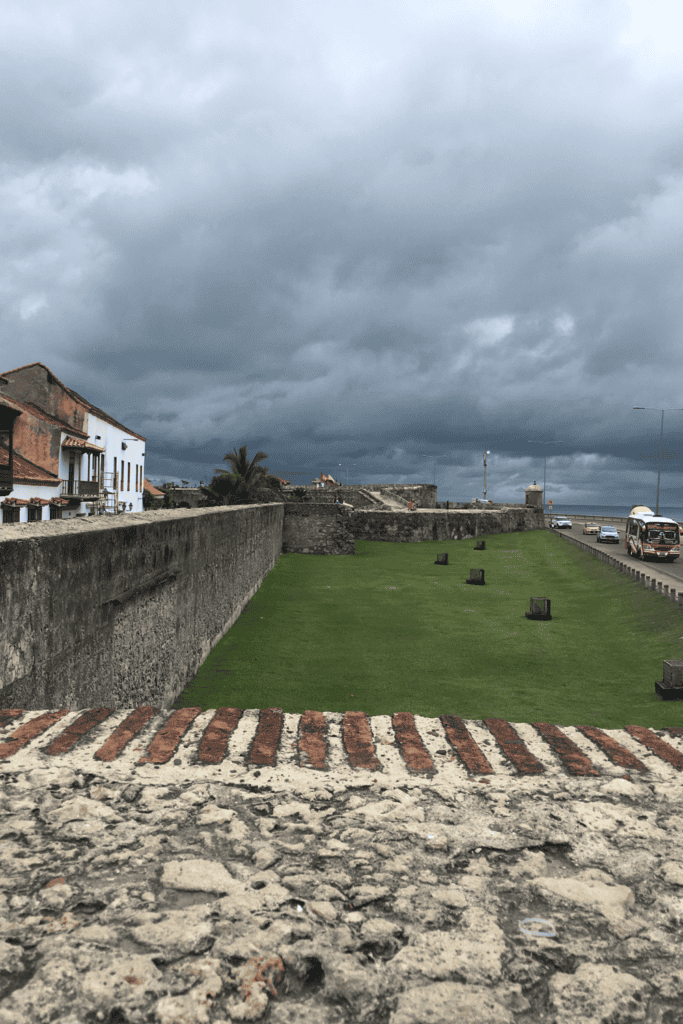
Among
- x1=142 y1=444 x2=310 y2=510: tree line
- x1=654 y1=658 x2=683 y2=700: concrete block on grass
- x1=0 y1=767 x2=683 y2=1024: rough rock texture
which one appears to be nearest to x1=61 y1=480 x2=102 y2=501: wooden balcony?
x1=142 y1=444 x2=310 y2=510: tree line

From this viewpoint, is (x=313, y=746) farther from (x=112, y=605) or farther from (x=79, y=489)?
(x=79, y=489)

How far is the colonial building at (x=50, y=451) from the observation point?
2742cm

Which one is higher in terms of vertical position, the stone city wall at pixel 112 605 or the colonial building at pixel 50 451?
the colonial building at pixel 50 451

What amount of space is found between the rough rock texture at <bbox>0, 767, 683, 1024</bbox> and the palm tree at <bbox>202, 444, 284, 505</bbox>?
33.5m

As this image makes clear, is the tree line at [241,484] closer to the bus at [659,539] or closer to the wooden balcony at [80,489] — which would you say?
the wooden balcony at [80,489]

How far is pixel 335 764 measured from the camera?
3.17 m

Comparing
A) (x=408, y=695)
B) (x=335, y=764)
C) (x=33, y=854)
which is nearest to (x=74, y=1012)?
(x=33, y=854)

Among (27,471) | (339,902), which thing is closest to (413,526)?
(27,471)

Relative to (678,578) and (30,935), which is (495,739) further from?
(678,578)

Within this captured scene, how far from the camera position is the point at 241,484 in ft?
122

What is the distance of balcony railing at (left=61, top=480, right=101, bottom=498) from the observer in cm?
3453

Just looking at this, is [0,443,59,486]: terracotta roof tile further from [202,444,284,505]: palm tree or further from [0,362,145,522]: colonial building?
[202,444,284,505]: palm tree

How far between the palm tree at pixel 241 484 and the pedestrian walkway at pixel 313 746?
3255 centimetres

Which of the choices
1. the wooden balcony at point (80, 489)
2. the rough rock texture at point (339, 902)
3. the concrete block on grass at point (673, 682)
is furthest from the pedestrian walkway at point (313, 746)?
the wooden balcony at point (80, 489)
